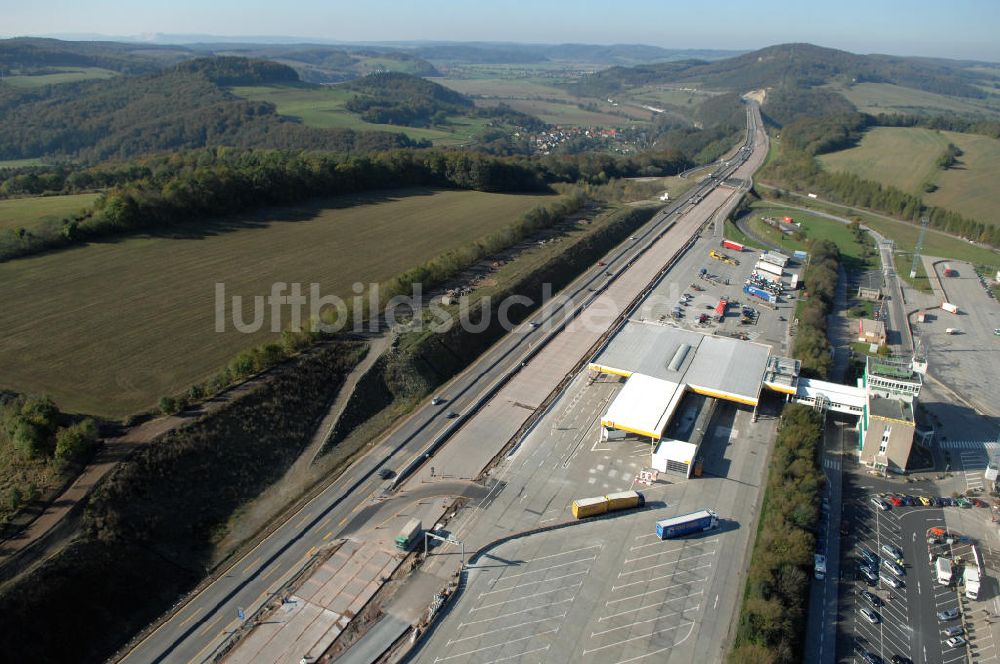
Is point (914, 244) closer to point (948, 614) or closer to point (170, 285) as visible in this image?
point (948, 614)

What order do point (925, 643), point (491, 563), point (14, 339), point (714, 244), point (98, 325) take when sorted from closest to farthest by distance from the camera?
point (925, 643) < point (491, 563) < point (14, 339) < point (98, 325) < point (714, 244)

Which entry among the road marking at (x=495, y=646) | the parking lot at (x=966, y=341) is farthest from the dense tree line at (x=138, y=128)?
the road marking at (x=495, y=646)

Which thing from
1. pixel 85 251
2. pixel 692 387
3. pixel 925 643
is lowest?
pixel 925 643

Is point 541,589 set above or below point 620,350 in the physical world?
below

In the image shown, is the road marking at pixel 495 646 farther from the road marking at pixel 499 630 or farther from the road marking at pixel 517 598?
the road marking at pixel 517 598

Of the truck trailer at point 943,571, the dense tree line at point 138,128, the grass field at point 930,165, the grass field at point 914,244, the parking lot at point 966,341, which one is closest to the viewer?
the truck trailer at point 943,571

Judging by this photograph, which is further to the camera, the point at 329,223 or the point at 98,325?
the point at 329,223

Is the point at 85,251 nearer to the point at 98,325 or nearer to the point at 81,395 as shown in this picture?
the point at 98,325

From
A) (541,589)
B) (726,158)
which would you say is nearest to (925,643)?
(541,589)
